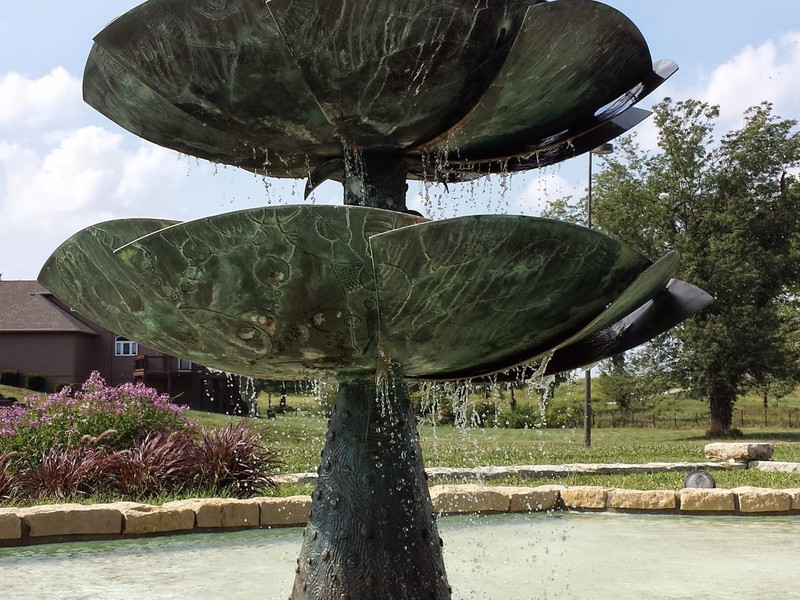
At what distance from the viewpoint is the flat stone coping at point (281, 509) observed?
703 centimetres

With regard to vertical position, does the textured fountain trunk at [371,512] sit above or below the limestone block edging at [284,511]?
above

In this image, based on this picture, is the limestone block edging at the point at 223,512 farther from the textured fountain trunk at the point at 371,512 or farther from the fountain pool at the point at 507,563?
the textured fountain trunk at the point at 371,512

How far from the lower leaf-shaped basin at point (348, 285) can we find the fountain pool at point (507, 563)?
232 cm

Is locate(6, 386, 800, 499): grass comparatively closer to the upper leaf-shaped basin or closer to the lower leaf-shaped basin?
the lower leaf-shaped basin

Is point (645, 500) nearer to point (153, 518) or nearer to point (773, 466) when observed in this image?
point (153, 518)

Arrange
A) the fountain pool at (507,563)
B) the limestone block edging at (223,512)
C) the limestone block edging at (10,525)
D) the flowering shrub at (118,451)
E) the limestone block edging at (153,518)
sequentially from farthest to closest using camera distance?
the flowering shrub at (118,451) < the limestone block edging at (223,512) < the limestone block edging at (153,518) < the limestone block edging at (10,525) < the fountain pool at (507,563)

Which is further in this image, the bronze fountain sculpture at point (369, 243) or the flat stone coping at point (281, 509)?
the flat stone coping at point (281, 509)

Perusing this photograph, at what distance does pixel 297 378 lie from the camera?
391cm

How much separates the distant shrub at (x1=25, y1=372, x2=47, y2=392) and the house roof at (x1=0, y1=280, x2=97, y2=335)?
6.97ft

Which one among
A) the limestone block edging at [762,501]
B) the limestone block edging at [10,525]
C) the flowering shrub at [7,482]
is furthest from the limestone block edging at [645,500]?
the flowering shrub at [7,482]

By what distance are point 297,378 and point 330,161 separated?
3.86ft

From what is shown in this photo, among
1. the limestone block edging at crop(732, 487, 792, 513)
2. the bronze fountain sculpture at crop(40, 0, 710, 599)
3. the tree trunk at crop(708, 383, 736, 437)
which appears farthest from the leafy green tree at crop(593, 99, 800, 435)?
the bronze fountain sculpture at crop(40, 0, 710, 599)

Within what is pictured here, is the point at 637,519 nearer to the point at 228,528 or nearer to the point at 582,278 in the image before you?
the point at 228,528

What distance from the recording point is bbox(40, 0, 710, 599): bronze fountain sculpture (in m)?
2.92
